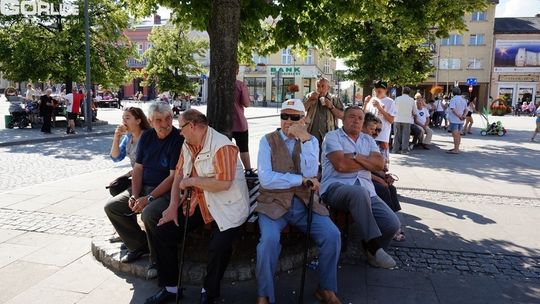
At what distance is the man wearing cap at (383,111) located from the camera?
6.83 meters

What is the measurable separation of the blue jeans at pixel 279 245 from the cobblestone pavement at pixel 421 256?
0.97 metres

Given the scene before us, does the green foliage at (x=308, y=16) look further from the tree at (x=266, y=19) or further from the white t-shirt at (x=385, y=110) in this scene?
the white t-shirt at (x=385, y=110)

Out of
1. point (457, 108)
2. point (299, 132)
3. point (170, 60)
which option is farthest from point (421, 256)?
point (170, 60)

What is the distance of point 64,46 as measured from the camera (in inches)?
715

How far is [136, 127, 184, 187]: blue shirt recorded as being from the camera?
13.6ft

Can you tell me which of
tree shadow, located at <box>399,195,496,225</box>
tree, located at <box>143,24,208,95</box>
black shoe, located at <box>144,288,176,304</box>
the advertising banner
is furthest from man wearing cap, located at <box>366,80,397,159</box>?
the advertising banner

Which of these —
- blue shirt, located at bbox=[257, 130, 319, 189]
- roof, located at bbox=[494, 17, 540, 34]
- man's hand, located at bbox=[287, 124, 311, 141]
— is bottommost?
blue shirt, located at bbox=[257, 130, 319, 189]

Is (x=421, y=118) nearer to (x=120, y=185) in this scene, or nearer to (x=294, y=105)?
(x=294, y=105)

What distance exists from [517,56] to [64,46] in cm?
5085

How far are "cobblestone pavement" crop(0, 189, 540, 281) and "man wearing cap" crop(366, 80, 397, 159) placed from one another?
7.26 feet

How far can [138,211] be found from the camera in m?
3.96

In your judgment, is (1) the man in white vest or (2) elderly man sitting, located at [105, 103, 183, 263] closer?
(1) the man in white vest

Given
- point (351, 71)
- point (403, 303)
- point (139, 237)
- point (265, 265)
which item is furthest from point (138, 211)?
point (351, 71)

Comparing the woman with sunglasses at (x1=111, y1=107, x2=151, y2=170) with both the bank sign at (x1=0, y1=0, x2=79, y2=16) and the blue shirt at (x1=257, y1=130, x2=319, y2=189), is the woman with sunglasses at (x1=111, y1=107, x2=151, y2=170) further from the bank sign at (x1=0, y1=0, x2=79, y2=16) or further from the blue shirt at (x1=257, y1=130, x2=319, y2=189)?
the bank sign at (x1=0, y1=0, x2=79, y2=16)
